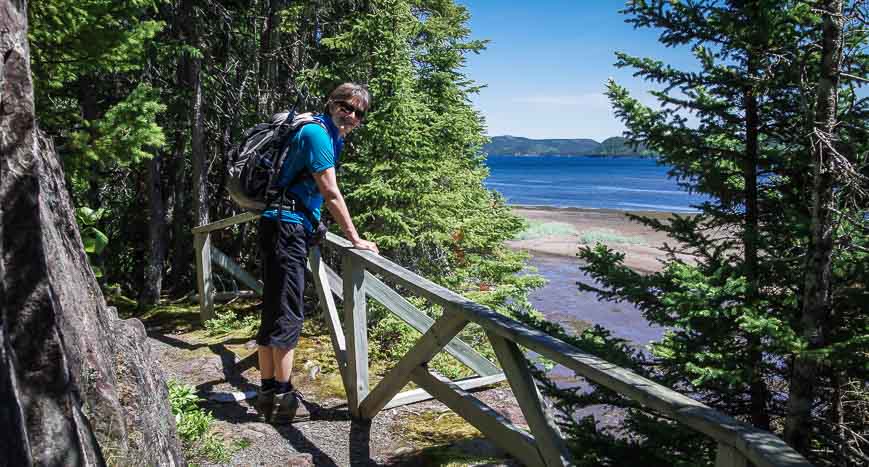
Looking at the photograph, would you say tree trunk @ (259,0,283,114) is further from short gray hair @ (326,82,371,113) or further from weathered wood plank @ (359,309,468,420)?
weathered wood plank @ (359,309,468,420)

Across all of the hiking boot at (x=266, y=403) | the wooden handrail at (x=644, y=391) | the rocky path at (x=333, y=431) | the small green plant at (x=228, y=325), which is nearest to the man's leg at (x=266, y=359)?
the hiking boot at (x=266, y=403)

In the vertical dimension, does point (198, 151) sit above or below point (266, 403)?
above

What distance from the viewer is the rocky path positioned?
3.81 m

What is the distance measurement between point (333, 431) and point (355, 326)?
76 cm

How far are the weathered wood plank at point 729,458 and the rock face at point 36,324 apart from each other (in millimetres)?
1946

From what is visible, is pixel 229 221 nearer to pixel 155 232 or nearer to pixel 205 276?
pixel 205 276

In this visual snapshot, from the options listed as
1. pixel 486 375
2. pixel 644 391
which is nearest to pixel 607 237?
pixel 486 375

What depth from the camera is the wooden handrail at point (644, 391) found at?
1554 mm

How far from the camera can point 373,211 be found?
836 centimetres

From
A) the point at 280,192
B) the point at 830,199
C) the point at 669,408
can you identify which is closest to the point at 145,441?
the point at 280,192

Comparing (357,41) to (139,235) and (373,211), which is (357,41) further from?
(139,235)

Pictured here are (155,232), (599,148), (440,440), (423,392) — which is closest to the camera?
(440,440)

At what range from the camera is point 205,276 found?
7.03 meters

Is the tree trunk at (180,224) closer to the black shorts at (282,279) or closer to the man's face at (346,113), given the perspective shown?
the black shorts at (282,279)
